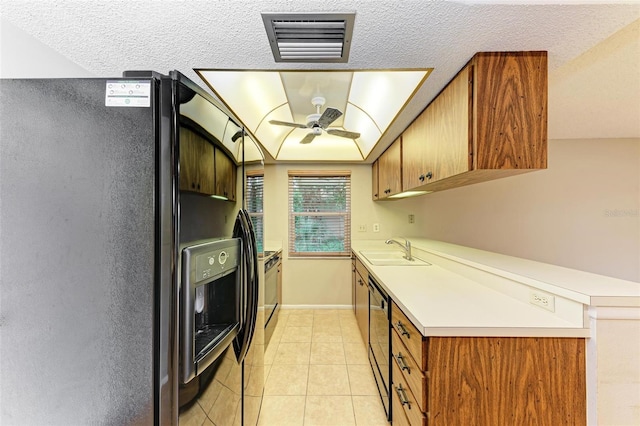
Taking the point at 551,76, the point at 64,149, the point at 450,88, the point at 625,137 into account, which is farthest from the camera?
the point at 625,137

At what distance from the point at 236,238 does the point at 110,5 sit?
1.03 metres

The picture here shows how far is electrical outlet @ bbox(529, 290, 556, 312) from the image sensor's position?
115 centimetres

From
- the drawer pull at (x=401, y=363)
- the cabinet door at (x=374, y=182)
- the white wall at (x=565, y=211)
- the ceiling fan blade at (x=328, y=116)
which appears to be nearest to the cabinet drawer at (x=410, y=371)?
the drawer pull at (x=401, y=363)

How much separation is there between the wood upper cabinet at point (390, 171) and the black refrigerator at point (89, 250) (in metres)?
2.11

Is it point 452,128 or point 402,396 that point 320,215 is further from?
point 402,396

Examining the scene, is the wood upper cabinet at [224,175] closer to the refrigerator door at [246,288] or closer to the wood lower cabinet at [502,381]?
the refrigerator door at [246,288]

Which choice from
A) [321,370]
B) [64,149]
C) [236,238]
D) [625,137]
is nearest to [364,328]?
[321,370]

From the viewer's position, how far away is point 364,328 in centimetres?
248

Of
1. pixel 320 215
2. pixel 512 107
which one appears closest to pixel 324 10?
pixel 512 107

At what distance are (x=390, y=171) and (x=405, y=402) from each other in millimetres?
2101

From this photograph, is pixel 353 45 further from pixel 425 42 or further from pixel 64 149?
pixel 64 149

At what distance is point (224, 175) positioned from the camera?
3.22ft

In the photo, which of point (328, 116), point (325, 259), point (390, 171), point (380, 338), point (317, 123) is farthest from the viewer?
point (325, 259)

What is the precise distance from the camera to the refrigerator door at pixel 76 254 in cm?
73
